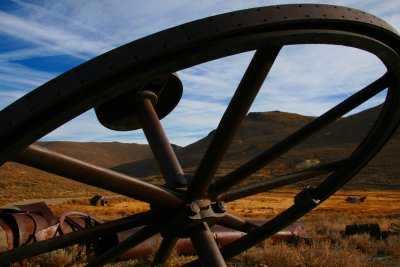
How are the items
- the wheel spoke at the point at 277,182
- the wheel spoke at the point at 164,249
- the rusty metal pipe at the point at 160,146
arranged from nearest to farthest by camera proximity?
the rusty metal pipe at the point at 160,146 → the wheel spoke at the point at 277,182 → the wheel spoke at the point at 164,249

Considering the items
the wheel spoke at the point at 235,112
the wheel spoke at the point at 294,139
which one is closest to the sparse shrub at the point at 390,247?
the wheel spoke at the point at 294,139

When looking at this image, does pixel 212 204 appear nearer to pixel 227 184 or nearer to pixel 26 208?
pixel 227 184

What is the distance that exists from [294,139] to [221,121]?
118 centimetres

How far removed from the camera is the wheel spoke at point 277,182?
13.5 feet

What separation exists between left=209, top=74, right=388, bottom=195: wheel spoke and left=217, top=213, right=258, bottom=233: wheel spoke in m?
0.46

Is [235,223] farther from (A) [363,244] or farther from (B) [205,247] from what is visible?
(A) [363,244]

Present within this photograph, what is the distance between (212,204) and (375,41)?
1869mm

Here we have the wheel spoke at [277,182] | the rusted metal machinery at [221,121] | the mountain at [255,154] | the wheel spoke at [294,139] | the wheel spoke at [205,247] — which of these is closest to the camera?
the rusted metal machinery at [221,121]

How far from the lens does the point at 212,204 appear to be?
386 centimetres

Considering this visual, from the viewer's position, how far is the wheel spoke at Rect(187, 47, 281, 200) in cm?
286

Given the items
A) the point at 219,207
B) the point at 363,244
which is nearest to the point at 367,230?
the point at 363,244

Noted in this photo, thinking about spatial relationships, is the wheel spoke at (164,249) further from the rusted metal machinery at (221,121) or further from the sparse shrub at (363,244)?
the sparse shrub at (363,244)

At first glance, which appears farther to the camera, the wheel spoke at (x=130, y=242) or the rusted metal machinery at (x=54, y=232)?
the rusted metal machinery at (x=54, y=232)

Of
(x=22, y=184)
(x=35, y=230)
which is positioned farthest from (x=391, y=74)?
(x=22, y=184)
